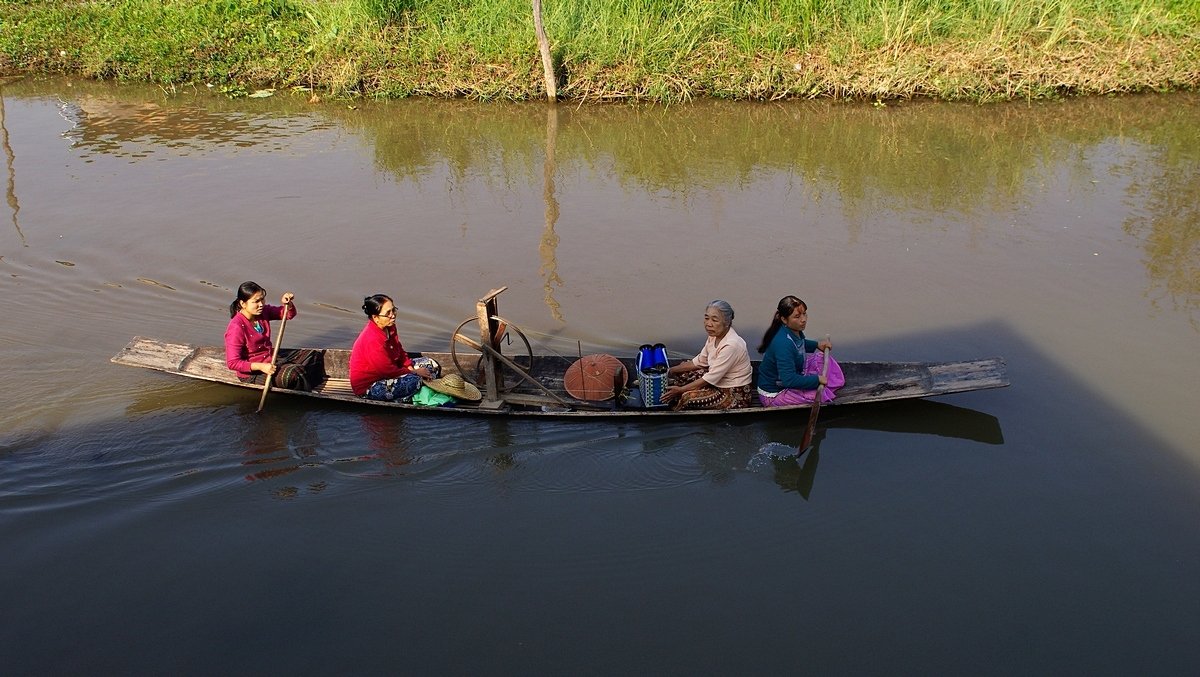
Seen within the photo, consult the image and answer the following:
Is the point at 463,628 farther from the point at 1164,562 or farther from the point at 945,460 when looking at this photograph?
the point at 1164,562

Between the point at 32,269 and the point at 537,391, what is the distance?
5537 millimetres

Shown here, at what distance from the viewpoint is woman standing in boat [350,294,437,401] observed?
21.6 ft

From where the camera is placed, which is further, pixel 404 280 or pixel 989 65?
pixel 989 65

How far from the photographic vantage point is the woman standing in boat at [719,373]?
6.30 metres

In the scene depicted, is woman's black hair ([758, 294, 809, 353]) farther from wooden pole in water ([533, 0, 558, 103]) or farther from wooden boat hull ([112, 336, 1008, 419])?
wooden pole in water ([533, 0, 558, 103])

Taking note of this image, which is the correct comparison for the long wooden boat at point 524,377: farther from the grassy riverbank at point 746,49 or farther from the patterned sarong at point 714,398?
the grassy riverbank at point 746,49

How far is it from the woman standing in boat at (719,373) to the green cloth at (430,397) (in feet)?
5.01

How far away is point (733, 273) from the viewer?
8.87 metres

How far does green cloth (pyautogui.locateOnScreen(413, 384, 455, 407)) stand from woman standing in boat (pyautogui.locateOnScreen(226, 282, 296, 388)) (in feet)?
3.15

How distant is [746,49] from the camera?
567 inches

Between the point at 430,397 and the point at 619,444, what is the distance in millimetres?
1393

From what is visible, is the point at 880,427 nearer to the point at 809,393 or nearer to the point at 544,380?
the point at 809,393

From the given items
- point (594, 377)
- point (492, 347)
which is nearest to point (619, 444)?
point (594, 377)

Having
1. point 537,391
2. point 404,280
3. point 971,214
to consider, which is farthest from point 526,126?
point 537,391
